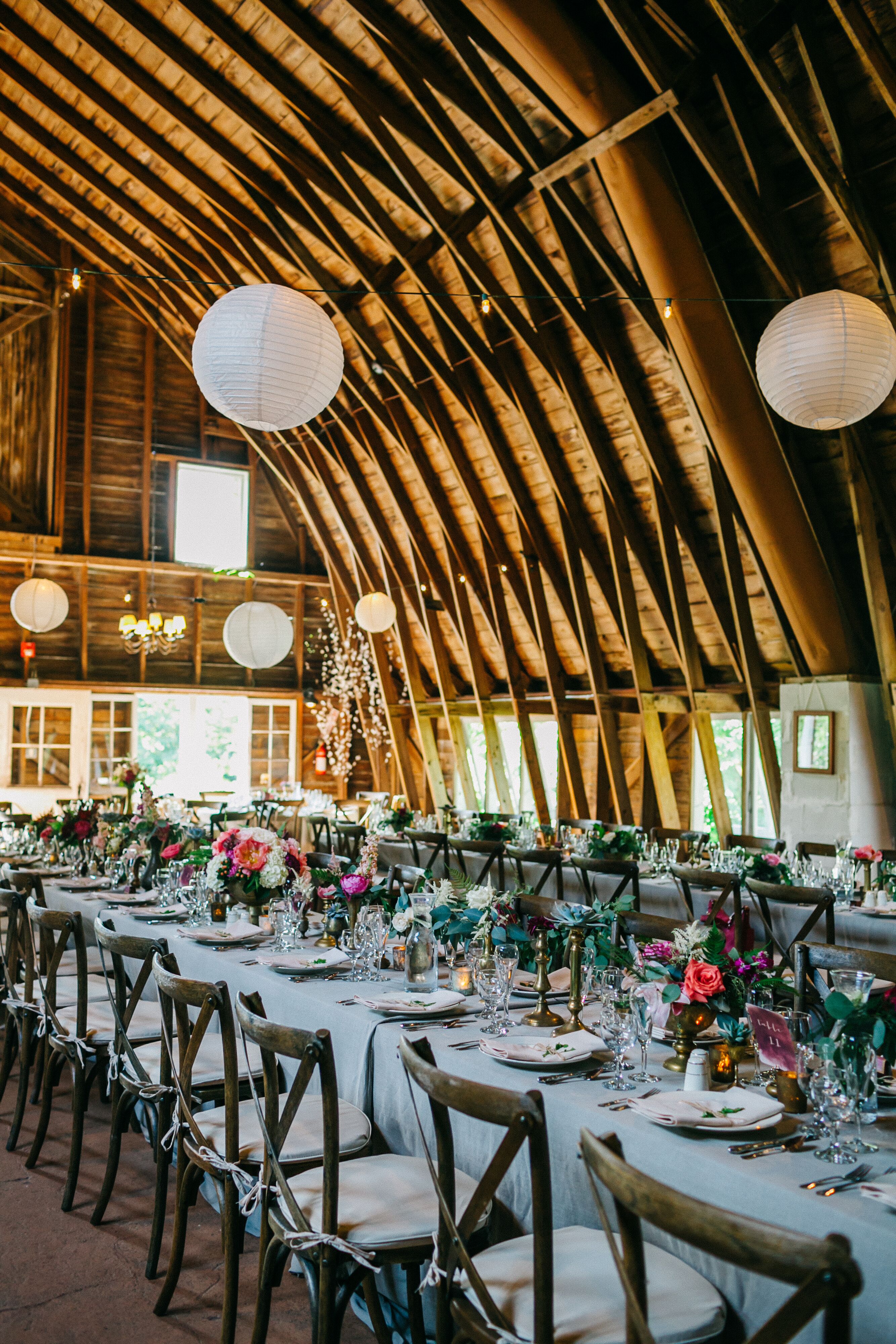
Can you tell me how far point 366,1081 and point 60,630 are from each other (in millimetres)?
10606

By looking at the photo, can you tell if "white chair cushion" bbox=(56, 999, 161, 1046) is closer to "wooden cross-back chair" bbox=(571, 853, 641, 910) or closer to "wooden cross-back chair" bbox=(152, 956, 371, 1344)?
"wooden cross-back chair" bbox=(152, 956, 371, 1344)

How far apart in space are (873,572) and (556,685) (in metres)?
3.91

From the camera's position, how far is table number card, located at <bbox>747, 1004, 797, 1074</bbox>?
90.0 inches

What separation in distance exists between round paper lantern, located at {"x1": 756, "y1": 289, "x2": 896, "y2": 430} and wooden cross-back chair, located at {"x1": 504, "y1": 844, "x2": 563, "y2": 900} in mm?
2888

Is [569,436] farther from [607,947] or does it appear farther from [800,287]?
[607,947]

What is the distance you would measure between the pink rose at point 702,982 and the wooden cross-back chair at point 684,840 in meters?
4.02

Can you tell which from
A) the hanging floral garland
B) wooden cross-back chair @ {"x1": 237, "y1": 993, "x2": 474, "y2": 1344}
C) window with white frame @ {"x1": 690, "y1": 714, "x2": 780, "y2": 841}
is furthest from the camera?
the hanging floral garland

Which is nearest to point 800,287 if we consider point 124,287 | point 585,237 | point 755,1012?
point 585,237

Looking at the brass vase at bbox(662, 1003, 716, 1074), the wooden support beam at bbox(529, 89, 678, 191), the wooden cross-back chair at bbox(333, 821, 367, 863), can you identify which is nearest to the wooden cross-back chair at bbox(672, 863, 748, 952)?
the brass vase at bbox(662, 1003, 716, 1074)

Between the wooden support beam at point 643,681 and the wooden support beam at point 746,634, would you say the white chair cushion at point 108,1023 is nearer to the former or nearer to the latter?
the wooden support beam at point 746,634

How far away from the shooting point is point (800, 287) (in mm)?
6059

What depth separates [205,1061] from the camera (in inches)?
132

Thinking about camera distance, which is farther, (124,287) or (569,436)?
(124,287)

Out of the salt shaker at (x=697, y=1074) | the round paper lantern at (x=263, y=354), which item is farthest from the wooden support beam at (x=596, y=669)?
the salt shaker at (x=697, y=1074)
